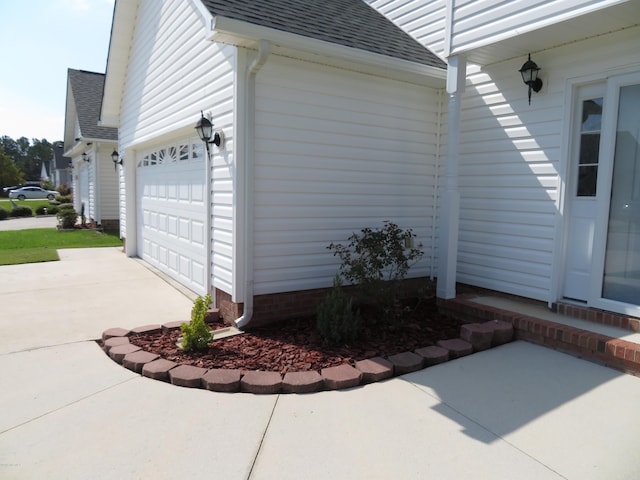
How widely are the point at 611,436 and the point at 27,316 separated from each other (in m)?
6.22

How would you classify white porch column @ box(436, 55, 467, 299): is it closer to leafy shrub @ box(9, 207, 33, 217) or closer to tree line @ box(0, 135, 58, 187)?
leafy shrub @ box(9, 207, 33, 217)

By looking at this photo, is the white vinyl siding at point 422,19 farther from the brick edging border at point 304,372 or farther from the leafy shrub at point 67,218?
the leafy shrub at point 67,218

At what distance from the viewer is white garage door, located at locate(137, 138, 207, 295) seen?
6.40 meters

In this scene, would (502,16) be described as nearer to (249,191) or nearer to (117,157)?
(249,191)

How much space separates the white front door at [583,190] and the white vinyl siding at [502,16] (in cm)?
105

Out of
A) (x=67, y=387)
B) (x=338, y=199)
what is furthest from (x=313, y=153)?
(x=67, y=387)

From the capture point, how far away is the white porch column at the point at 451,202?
17.9ft

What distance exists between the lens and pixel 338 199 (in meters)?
5.62

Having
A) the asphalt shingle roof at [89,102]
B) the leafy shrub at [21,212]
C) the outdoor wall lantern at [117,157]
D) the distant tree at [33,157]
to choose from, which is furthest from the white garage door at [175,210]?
the distant tree at [33,157]

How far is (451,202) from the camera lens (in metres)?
5.55

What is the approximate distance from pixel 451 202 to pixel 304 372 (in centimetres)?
298

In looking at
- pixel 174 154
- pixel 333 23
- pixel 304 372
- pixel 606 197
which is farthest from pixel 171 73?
pixel 606 197

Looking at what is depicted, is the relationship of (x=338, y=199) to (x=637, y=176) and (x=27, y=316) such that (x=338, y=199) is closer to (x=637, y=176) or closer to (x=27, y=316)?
(x=637, y=176)

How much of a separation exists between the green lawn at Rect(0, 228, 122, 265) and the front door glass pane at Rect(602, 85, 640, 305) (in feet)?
33.9
